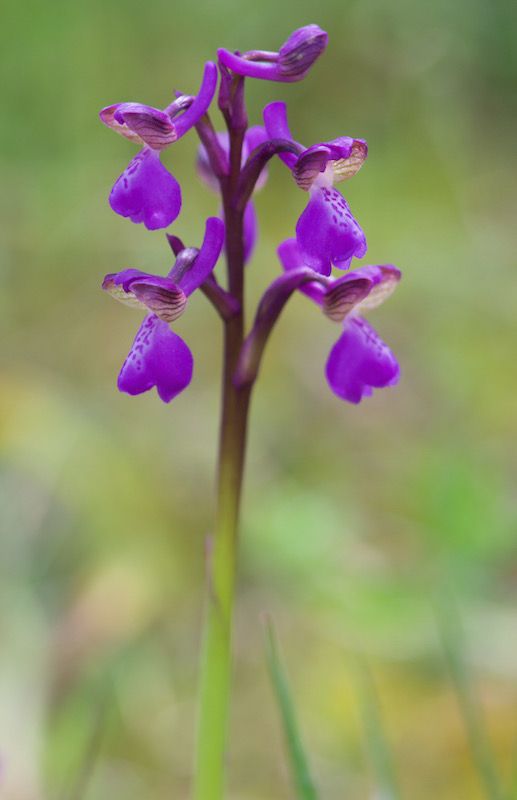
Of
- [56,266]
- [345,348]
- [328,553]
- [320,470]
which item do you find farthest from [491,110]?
[345,348]

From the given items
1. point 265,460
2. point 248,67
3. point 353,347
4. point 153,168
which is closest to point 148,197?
point 153,168

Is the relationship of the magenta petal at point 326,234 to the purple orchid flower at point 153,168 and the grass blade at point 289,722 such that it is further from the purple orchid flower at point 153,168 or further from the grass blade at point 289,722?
the grass blade at point 289,722

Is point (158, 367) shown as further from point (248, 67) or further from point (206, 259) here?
point (248, 67)

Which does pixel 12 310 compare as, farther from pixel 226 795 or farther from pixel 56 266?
pixel 226 795

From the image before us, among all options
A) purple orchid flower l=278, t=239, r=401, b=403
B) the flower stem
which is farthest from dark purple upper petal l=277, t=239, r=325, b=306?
the flower stem

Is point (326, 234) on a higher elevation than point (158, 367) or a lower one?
higher
